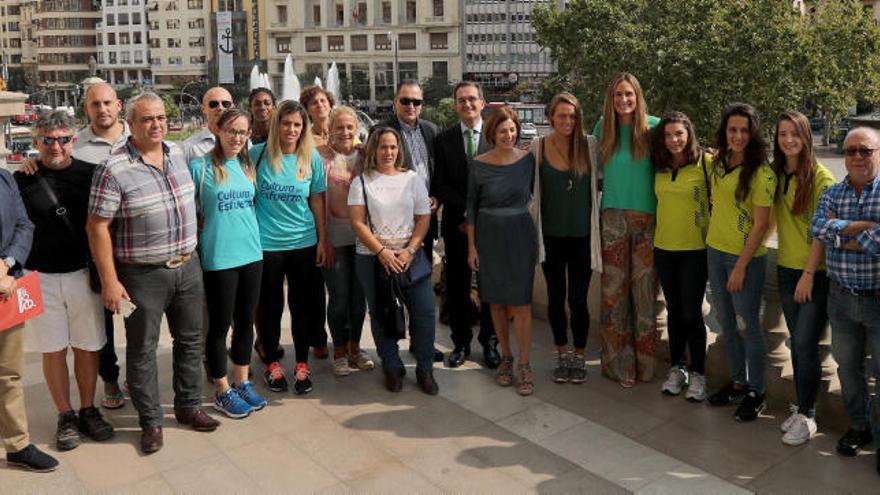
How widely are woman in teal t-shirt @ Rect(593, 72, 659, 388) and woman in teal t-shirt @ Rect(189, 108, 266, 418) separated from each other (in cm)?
214

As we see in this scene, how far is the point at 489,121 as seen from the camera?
471 cm

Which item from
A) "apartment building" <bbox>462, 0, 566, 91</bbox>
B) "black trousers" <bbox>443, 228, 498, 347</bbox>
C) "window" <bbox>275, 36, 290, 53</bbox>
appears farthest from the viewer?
"window" <bbox>275, 36, 290, 53</bbox>

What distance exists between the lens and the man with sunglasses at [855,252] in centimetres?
354

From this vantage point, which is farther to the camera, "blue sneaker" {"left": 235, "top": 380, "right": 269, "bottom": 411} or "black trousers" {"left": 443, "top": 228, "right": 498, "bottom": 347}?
"black trousers" {"left": 443, "top": 228, "right": 498, "bottom": 347}

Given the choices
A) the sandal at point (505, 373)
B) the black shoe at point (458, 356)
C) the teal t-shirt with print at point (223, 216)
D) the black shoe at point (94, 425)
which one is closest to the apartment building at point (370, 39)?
the black shoe at point (458, 356)

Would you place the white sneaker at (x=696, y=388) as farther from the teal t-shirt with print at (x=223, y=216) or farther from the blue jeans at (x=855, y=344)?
the teal t-shirt with print at (x=223, y=216)

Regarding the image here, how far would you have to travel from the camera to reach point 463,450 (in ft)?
13.4

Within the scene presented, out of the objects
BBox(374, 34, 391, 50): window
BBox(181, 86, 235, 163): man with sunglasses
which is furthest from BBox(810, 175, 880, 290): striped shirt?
BBox(374, 34, 391, 50): window

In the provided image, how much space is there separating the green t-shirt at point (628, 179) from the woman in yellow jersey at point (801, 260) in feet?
2.42

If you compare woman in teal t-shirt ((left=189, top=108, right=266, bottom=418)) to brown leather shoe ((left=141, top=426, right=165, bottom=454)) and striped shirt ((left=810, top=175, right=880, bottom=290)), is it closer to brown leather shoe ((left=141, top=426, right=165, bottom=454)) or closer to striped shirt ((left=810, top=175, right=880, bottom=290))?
brown leather shoe ((left=141, top=426, right=165, bottom=454))

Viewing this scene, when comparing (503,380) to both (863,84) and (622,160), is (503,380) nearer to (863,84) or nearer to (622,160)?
(622,160)

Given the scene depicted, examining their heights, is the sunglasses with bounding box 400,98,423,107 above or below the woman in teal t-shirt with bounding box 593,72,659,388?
above

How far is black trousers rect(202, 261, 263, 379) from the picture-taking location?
4348 mm

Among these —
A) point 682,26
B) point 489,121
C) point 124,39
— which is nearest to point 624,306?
point 489,121
